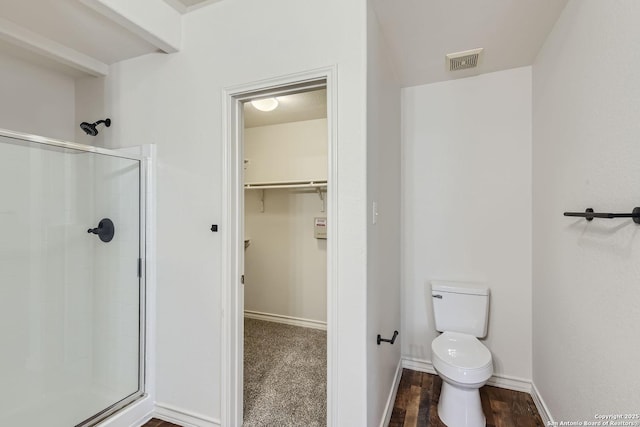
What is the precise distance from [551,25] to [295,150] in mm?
2378

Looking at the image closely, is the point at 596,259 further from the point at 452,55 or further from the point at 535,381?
the point at 452,55

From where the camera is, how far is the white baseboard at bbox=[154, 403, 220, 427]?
5.72ft

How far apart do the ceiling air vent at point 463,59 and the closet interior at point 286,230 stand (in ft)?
3.55

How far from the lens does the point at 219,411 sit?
171 cm

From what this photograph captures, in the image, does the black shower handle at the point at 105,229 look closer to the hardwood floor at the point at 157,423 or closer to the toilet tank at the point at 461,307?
the hardwood floor at the point at 157,423

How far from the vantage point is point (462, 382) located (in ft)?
5.50

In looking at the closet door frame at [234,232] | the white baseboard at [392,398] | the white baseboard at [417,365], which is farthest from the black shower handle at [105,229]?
the white baseboard at [417,365]

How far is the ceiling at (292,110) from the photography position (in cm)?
263

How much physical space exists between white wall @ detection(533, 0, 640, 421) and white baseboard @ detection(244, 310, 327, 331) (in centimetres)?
203

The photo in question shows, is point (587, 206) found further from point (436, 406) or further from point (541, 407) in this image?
point (436, 406)

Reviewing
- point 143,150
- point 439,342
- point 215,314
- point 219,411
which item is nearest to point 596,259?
point 439,342

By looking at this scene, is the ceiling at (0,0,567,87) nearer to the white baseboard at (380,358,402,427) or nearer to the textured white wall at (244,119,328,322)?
the textured white wall at (244,119,328,322)

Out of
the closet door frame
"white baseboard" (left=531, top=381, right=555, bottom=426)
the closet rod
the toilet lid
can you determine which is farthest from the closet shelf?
"white baseboard" (left=531, top=381, right=555, bottom=426)

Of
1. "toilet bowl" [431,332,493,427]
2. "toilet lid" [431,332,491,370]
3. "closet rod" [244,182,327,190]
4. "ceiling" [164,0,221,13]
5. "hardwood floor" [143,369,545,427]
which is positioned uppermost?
"ceiling" [164,0,221,13]
